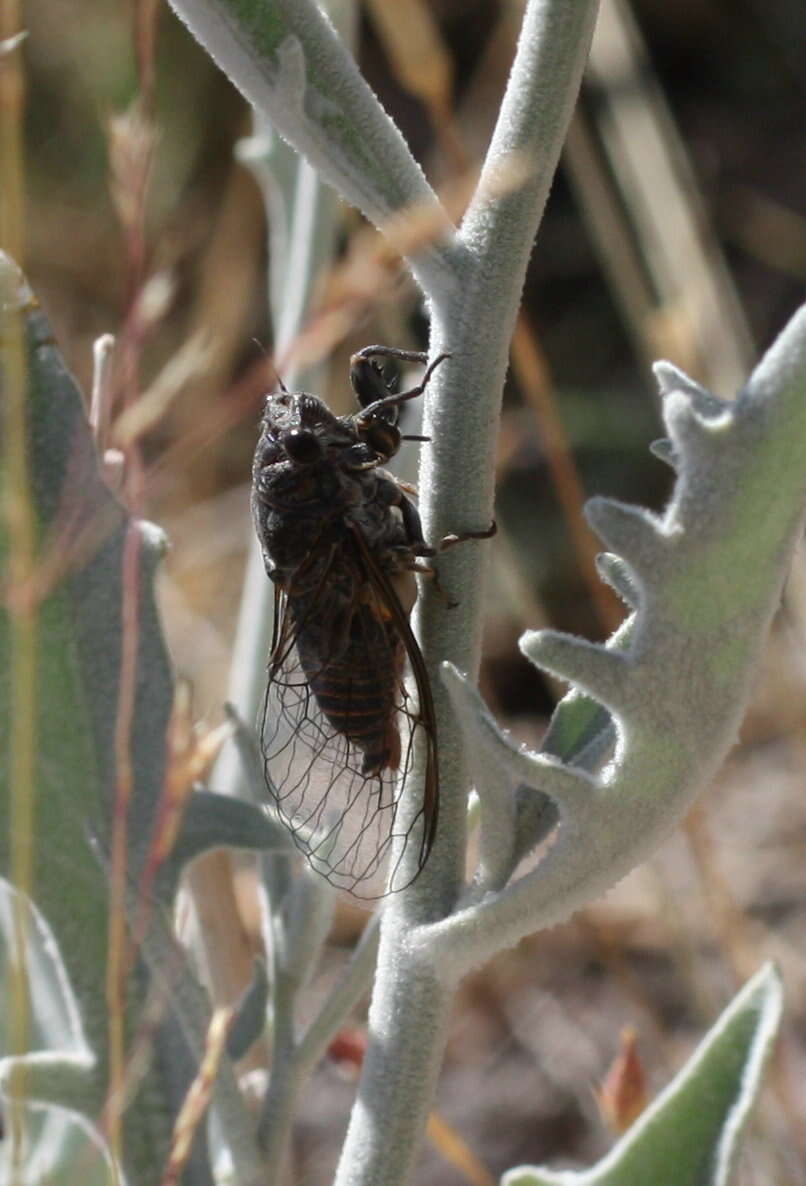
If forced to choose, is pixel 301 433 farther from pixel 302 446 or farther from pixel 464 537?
pixel 464 537

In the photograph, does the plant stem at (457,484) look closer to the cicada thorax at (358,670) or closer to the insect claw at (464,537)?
the insect claw at (464,537)

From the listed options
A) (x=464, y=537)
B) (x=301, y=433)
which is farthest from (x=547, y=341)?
(x=464, y=537)

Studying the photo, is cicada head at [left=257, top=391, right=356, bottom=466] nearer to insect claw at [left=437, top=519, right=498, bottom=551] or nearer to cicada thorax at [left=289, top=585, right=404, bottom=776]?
cicada thorax at [left=289, top=585, right=404, bottom=776]

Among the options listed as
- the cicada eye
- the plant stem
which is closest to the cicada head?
the cicada eye

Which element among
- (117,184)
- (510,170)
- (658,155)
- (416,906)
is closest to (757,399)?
(510,170)

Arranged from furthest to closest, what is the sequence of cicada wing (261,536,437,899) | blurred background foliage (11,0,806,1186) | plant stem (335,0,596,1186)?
1. blurred background foliage (11,0,806,1186)
2. cicada wing (261,536,437,899)
3. plant stem (335,0,596,1186)

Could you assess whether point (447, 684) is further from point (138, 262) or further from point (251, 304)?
point (251, 304)
